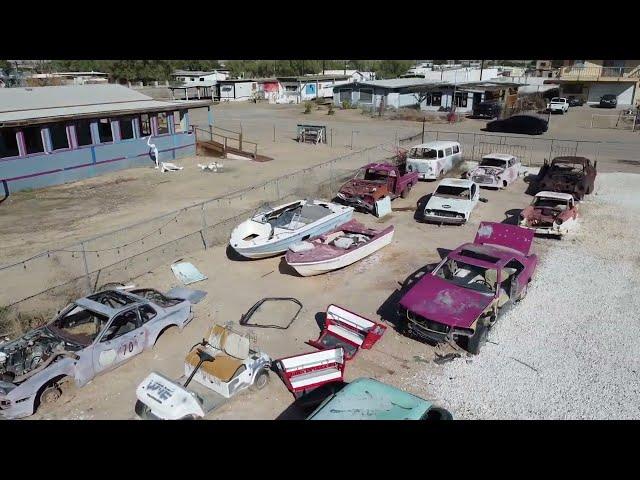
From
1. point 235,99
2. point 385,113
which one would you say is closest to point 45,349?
point 385,113

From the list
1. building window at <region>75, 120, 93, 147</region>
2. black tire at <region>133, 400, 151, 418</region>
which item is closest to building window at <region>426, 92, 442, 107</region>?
building window at <region>75, 120, 93, 147</region>

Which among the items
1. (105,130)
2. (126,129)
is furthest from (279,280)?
(105,130)

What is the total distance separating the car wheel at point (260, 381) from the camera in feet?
30.8

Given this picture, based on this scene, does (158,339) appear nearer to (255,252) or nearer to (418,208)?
(255,252)

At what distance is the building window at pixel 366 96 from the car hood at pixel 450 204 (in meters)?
35.5

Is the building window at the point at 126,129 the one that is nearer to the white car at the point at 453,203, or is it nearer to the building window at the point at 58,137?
the building window at the point at 58,137

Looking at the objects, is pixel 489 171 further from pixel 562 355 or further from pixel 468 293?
pixel 562 355

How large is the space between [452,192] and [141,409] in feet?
46.5

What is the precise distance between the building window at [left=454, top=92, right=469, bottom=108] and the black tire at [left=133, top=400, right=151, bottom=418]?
46.3 metres

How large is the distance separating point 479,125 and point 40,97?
32082 millimetres

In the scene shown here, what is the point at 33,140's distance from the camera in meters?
22.6

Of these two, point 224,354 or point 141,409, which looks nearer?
point 141,409

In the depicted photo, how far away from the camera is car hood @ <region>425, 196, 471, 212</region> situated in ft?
58.0

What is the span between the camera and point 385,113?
1890 inches
